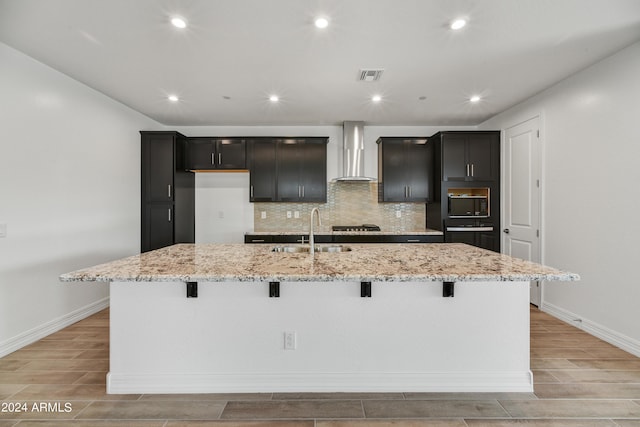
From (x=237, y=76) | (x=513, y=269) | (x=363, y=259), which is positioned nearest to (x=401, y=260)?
(x=363, y=259)

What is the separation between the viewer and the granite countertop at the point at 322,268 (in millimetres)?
1632

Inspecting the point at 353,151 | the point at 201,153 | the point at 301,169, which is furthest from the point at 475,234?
the point at 201,153

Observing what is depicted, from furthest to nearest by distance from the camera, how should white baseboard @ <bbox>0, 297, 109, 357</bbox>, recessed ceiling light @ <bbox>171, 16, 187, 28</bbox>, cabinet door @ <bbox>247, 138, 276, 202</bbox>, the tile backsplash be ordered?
the tile backsplash
cabinet door @ <bbox>247, 138, 276, 202</bbox>
white baseboard @ <bbox>0, 297, 109, 357</bbox>
recessed ceiling light @ <bbox>171, 16, 187, 28</bbox>

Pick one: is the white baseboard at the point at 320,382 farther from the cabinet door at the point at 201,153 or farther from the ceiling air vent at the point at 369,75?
the cabinet door at the point at 201,153

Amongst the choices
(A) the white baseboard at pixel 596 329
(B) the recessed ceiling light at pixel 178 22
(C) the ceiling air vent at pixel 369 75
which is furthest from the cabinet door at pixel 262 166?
(A) the white baseboard at pixel 596 329

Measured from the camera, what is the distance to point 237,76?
3.01 metres

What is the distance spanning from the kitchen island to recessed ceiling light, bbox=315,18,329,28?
64.7 inches

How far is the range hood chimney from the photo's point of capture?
4.57m

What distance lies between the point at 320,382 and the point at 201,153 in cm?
369

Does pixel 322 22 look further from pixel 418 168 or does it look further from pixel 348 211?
pixel 348 211

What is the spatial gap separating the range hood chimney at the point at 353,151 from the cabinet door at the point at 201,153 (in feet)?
6.20

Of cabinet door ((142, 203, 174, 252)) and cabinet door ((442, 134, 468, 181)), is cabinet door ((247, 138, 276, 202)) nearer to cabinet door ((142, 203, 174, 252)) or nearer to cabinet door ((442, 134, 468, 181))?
cabinet door ((142, 203, 174, 252))

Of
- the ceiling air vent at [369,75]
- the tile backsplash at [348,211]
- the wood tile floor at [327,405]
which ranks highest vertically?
the ceiling air vent at [369,75]

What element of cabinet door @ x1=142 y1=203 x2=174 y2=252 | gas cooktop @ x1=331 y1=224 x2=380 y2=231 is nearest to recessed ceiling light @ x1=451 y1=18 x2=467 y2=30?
gas cooktop @ x1=331 y1=224 x2=380 y2=231
